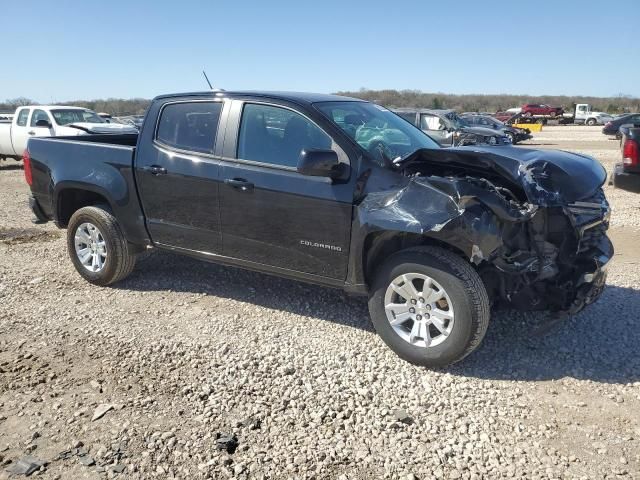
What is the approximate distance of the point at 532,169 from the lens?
3.71 m

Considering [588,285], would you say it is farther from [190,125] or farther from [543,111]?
[543,111]

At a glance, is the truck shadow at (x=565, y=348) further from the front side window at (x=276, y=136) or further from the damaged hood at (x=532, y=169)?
the front side window at (x=276, y=136)

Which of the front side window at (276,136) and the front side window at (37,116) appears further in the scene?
the front side window at (37,116)

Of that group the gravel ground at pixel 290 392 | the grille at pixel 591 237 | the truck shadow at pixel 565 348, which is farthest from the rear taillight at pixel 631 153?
the grille at pixel 591 237

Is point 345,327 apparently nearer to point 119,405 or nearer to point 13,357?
point 119,405

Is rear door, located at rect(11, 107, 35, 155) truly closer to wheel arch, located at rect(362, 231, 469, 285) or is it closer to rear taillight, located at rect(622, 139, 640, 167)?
wheel arch, located at rect(362, 231, 469, 285)

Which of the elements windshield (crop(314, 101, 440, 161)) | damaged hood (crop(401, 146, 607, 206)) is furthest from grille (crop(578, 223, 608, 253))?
windshield (crop(314, 101, 440, 161))

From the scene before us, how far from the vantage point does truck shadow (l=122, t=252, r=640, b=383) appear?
12.5 ft

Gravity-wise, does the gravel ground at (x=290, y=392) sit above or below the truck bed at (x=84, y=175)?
below

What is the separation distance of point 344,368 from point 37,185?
3.95 metres

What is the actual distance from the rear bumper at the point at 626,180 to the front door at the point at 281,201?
16.5ft

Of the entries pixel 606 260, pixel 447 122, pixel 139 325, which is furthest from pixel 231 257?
pixel 447 122

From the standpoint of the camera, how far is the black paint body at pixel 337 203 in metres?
3.61

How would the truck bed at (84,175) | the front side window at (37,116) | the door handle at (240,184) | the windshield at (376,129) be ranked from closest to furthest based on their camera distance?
the windshield at (376,129), the door handle at (240,184), the truck bed at (84,175), the front side window at (37,116)
